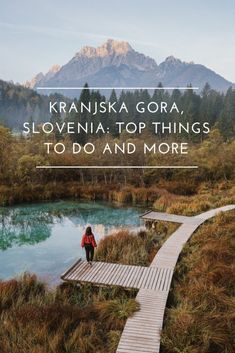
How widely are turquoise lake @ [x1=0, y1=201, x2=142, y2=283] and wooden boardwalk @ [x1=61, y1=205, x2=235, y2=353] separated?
1478 millimetres

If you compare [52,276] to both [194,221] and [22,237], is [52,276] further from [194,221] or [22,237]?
[194,221]

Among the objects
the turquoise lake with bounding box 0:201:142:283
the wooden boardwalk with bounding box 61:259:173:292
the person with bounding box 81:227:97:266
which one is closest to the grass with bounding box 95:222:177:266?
the wooden boardwalk with bounding box 61:259:173:292

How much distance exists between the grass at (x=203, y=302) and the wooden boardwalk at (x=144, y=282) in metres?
0.24

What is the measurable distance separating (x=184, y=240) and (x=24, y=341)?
26.7 feet

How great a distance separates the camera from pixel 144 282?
944cm

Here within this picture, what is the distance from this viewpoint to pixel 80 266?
10641 millimetres

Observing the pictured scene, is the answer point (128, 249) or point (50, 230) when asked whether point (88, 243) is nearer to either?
point (128, 249)

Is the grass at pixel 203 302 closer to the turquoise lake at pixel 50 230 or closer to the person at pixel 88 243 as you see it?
the person at pixel 88 243

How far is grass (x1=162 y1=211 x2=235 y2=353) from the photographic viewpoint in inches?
257

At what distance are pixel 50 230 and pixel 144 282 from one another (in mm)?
9606

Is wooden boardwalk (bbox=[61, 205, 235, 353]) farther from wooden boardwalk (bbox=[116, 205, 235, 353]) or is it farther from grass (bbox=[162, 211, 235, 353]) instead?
grass (bbox=[162, 211, 235, 353])

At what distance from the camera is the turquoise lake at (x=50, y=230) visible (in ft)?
42.1

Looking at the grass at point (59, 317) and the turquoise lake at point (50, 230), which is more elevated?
the grass at point (59, 317)

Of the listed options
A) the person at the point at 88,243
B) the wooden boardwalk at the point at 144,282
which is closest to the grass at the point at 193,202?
the wooden boardwalk at the point at 144,282
